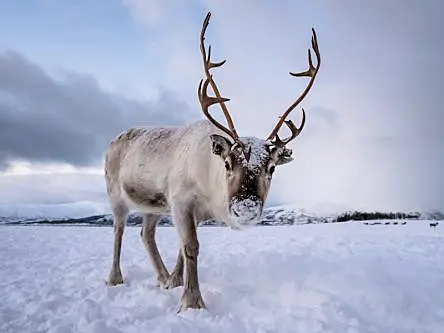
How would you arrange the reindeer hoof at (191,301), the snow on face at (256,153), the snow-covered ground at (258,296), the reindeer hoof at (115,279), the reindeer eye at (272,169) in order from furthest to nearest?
1. the reindeer hoof at (115,279)
2. the reindeer eye at (272,169)
3. the reindeer hoof at (191,301)
4. the snow on face at (256,153)
5. the snow-covered ground at (258,296)

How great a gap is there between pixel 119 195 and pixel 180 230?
2.34 metres

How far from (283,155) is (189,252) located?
166cm

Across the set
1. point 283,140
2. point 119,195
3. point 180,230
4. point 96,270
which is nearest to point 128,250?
point 96,270

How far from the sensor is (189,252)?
5.05 meters

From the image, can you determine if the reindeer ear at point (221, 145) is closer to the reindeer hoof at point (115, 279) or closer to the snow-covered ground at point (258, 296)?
the snow-covered ground at point (258, 296)

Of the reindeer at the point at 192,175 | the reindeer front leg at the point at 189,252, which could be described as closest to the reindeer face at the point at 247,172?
the reindeer at the point at 192,175

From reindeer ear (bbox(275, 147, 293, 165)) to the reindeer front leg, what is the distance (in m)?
1.27

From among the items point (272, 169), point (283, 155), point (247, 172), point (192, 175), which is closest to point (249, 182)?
point (247, 172)

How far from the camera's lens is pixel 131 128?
7.56 m

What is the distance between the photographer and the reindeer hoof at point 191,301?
15.4 feet

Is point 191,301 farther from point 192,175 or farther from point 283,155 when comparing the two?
point 283,155

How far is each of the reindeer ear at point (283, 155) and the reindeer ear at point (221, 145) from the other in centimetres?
58

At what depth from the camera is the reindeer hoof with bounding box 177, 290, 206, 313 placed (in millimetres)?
4691

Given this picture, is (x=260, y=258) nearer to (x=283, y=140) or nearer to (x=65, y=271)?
(x=283, y=140)
